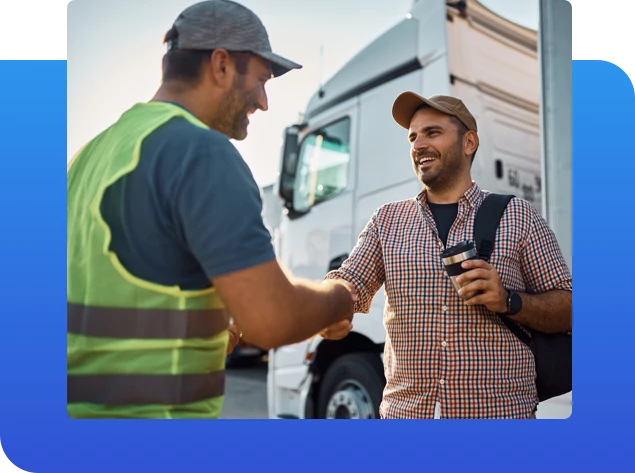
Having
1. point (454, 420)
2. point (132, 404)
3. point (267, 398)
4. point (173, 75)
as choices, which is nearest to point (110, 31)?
point (173, 75)

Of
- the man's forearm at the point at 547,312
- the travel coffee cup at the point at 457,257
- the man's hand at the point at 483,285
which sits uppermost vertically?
the travel coffee cup at the point at 457,257

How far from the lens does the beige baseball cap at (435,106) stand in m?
2.04

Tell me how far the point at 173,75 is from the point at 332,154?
219 centimetres

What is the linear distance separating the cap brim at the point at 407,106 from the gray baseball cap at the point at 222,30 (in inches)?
26.7

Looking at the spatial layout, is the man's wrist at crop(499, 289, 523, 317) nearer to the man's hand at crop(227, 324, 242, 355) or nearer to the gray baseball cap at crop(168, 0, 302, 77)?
the man's hand at crop(227, 324, 242, 355)

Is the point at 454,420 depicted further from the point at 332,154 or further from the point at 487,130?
the point at 332,154

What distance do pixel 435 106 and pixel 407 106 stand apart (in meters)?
0.12

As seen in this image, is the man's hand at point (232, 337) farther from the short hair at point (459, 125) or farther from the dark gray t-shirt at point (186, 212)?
the short hair at point (459, 125)

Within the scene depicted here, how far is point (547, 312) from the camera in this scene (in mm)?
1854

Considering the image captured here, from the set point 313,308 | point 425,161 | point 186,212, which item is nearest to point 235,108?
point 186,212

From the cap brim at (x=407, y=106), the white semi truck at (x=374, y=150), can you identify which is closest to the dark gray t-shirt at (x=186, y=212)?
the cap brim at (x=407, y=106)

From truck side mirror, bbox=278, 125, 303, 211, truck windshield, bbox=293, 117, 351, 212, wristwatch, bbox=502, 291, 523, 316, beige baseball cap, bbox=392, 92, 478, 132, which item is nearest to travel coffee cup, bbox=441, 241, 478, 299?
wristwatch, bbox=502, 291, 523, 316

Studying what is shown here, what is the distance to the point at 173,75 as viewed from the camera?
1.42 m
